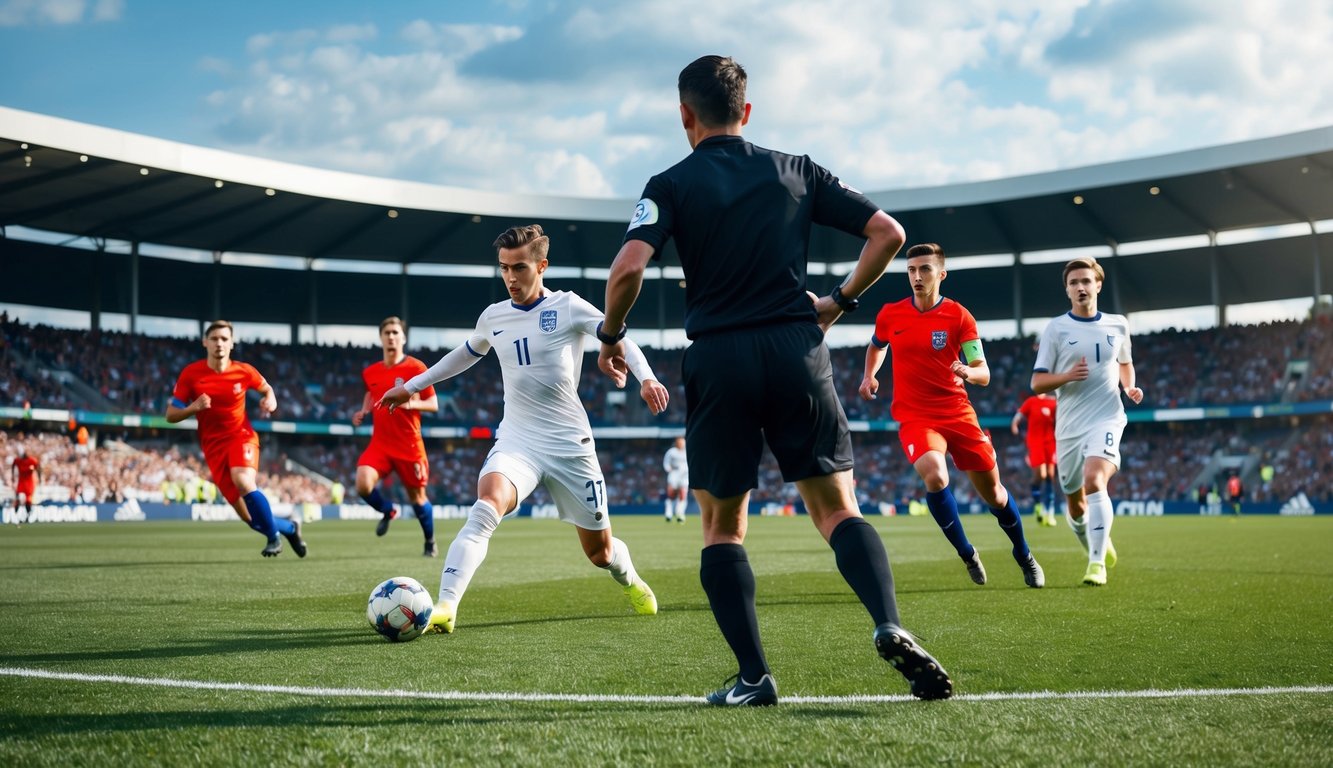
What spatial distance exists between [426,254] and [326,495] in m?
11.9

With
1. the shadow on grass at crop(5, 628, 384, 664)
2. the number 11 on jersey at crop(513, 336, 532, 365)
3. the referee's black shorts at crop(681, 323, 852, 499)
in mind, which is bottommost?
the shadow on grass at crop(5, 628, 384, 664)

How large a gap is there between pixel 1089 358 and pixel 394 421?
8034 mm

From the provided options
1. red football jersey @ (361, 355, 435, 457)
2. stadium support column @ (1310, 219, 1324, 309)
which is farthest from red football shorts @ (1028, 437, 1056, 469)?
stadium support column @ (1310, 219, 1324, 309)

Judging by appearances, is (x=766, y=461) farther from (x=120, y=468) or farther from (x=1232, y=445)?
(x=120, y=468)

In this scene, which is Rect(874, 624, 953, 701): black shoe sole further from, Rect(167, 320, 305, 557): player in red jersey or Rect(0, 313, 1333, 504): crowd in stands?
Rect(0, 313, 1333, 504): crowd in stands

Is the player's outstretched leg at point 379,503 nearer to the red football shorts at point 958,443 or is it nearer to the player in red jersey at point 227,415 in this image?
the player in red jersey at point 227,415

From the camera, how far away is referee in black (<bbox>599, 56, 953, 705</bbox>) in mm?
4016

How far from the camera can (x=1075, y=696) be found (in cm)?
414

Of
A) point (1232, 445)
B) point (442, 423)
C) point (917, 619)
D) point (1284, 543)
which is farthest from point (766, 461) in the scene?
point (917, 619)

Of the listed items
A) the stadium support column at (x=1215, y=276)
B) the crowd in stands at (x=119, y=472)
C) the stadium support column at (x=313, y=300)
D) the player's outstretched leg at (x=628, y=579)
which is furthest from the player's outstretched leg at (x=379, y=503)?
the stadium support column at (x=1215, y=276)

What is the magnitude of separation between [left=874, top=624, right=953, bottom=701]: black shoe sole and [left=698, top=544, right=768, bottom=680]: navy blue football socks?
44cm

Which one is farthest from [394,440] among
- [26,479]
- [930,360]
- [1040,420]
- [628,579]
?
[26,479]

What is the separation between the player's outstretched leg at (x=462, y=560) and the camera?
6.26 meters

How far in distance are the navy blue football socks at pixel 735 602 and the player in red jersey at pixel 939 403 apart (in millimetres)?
4824
